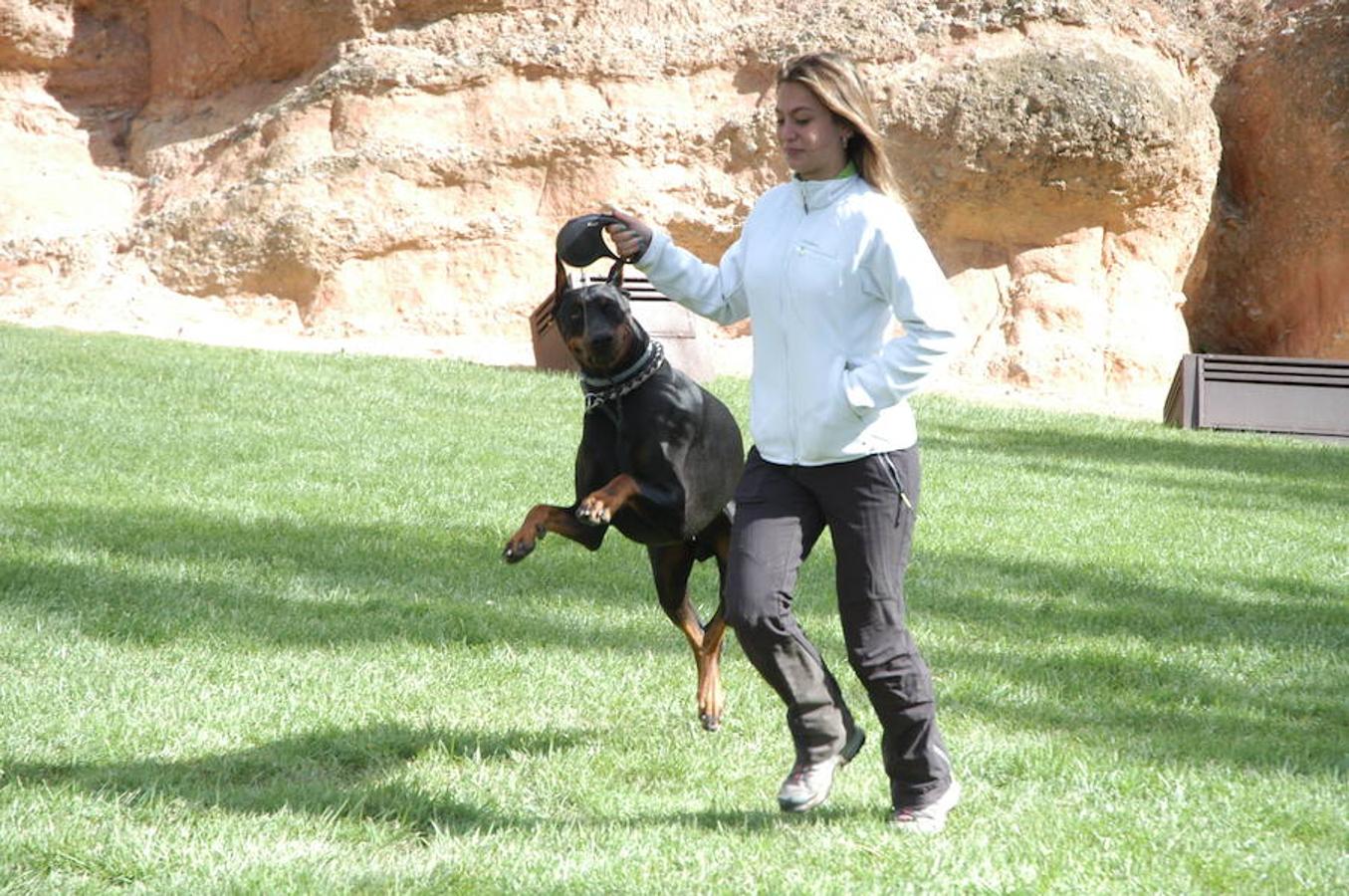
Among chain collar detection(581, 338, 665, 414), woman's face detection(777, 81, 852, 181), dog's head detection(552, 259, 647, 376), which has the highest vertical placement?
woman's face detection(777, 81, 852, 181)

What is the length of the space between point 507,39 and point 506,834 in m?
21.2

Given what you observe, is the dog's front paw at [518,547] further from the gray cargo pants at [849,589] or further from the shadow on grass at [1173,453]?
the shadow on grass at [1173,453]

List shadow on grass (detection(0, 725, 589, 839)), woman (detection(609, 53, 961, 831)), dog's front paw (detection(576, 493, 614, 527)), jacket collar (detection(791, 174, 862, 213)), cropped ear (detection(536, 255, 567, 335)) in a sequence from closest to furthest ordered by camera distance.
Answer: woman (detection(609, 53, 961, 831)) < jacket collar (detection(791, 174, 862, 213)) < shadow on grass (detection(0, 725, 589, 839)) < dog's front paw (detection(576, 493, 614, 527)) < cropped ear (detection(536, 255, 567, 335))

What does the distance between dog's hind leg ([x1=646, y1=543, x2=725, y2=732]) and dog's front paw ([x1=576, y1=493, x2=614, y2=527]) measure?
793mm

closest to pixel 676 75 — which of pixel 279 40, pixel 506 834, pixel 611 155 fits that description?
pixel 611 155

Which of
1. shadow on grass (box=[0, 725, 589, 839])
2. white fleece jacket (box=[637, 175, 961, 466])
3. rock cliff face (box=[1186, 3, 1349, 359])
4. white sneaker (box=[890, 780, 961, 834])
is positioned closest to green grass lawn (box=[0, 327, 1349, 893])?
shadow on grass (box=[0, 725, 589, 839])

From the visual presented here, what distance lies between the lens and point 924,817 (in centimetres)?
436

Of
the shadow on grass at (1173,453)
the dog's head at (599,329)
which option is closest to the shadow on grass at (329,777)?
the dog's head at (599,329)

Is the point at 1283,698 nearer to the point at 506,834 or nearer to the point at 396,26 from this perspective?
the point at 506,834

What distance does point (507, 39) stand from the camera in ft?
79.2

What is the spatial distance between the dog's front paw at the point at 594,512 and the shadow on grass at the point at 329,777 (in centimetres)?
88

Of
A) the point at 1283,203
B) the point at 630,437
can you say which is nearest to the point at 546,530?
the point at 630,437

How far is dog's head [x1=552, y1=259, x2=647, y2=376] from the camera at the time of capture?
478 centimetres

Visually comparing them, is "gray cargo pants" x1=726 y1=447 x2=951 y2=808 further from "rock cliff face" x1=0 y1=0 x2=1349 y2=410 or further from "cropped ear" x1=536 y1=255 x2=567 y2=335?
"rock cliff face" x1=0 y1=0 x2=1349 y2=410
